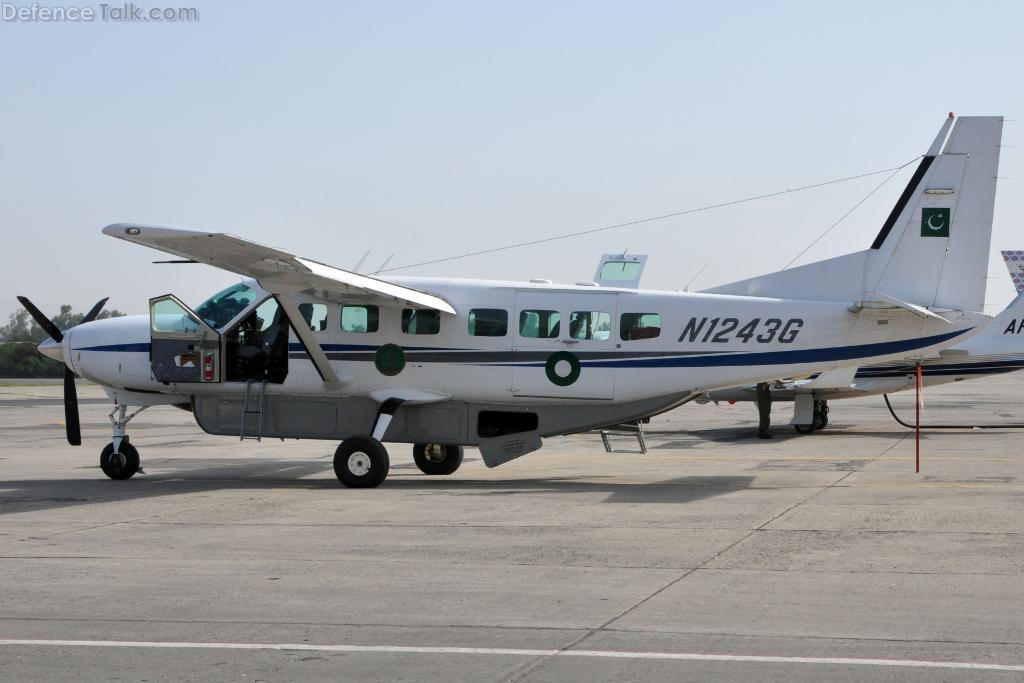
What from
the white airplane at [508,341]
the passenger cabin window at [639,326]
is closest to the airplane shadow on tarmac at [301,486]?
the white airplane at [508,341]

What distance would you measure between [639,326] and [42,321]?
930cm

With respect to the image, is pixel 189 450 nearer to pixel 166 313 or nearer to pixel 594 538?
pixel 166 313

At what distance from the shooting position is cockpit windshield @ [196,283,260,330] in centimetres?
1805

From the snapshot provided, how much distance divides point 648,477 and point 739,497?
10.6 ft

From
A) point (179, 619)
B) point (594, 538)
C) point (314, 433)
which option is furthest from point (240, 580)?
point (314, 433)

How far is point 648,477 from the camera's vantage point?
1862 cm

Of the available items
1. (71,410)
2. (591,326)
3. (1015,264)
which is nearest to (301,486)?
(71,410)

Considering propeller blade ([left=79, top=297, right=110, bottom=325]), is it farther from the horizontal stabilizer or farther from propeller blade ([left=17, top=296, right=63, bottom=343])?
the horizontal stabilizer

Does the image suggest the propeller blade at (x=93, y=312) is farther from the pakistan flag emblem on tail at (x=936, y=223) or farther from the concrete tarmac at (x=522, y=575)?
the pakistan flag emblem on tail at (x=936, y=223)

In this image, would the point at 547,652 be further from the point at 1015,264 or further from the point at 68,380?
the point at 1015,264

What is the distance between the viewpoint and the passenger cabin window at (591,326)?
Answer: 1762 cm

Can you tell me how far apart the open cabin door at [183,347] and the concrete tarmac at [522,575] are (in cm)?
165

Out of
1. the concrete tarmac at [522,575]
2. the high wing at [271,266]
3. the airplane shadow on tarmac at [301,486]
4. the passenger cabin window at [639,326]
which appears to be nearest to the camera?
the concrete tarmac at [522,575]

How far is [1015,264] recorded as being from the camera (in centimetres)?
4584
